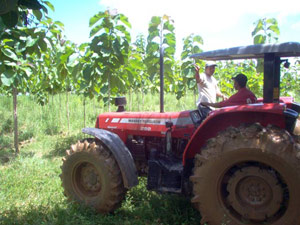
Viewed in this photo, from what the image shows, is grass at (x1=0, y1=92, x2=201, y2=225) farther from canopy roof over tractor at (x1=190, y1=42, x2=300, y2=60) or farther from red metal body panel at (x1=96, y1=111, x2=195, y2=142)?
canopy roof over tractor at (x1=190, y1=42, x2=300, y2=60)

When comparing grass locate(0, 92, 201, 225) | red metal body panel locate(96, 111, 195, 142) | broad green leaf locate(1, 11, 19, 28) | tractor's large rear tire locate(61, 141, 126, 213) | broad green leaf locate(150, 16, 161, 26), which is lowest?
grass locate(0, 92, 201, 225)

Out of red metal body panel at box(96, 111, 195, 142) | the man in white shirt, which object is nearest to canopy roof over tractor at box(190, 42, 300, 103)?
red metal body panel at box(96, 111, 195, 142)

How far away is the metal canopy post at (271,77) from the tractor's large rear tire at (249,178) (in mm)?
397

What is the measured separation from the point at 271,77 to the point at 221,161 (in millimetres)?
971

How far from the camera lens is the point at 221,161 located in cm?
267

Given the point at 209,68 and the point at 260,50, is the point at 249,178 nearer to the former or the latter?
the point at 260,50

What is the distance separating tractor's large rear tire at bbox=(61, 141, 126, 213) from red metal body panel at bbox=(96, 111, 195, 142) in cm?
47

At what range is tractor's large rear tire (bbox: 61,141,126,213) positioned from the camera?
3375mm

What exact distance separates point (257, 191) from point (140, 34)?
12.5 m

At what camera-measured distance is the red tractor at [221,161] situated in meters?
2.52

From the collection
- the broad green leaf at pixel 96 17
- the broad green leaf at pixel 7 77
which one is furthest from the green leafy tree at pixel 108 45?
the broad green leaf at pixel 7 77

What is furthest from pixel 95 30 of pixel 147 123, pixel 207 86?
pixel 147 123

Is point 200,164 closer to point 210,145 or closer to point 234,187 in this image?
point 210,145

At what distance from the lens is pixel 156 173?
3367 millimetres
